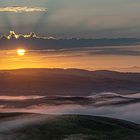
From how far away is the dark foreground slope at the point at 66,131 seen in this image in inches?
5487

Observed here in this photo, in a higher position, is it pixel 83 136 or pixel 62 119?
pixel 62 119

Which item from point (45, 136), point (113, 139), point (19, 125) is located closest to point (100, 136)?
point (113, 139)

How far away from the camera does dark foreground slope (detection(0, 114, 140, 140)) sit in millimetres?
139375

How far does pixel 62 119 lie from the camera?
17225 cm

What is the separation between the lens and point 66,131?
148 metres

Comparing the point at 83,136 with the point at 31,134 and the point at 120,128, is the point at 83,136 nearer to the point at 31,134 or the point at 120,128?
the point at 31,134

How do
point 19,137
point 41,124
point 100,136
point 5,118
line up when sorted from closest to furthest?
point 19,137
point 100,136
point 41,124
point 5,118

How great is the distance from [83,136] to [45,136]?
10803 mm

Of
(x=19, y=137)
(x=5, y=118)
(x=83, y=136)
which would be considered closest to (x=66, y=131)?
(x=83, y=136)

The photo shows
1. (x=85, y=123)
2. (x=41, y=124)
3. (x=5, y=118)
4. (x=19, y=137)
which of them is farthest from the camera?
(x=5, y=118)

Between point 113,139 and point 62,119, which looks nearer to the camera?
point 113,139

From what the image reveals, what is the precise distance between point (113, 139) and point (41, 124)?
24.6 metres

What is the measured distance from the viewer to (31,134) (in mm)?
141125

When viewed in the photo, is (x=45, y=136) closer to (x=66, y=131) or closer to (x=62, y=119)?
(x=66, y=131)
